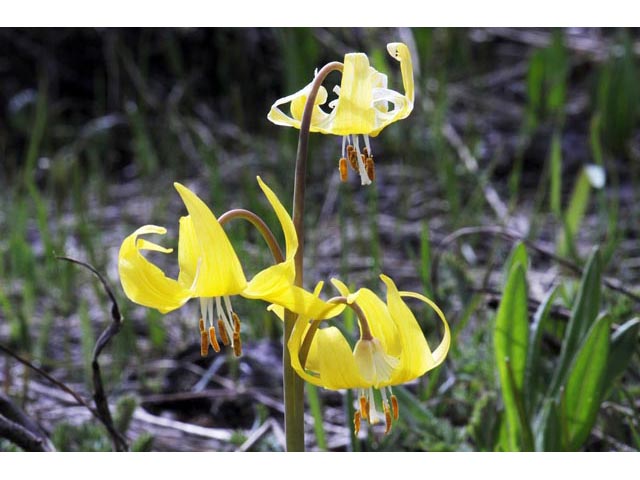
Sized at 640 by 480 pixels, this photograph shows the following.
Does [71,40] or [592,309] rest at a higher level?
[71,40]

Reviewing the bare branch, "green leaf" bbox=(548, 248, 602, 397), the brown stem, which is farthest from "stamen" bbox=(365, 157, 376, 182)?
"green leaf" bbox=(548, 248, 602, 397)

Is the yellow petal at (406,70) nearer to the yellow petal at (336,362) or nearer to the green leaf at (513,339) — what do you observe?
the yellow petal at (336,362)

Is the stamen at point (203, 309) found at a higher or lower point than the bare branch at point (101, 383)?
higher

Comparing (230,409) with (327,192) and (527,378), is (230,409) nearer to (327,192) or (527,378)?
(527,378)

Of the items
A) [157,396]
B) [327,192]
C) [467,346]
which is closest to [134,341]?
[157,396]

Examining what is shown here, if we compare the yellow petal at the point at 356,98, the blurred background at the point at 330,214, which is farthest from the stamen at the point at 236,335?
the blurred background at the point at 330,214
